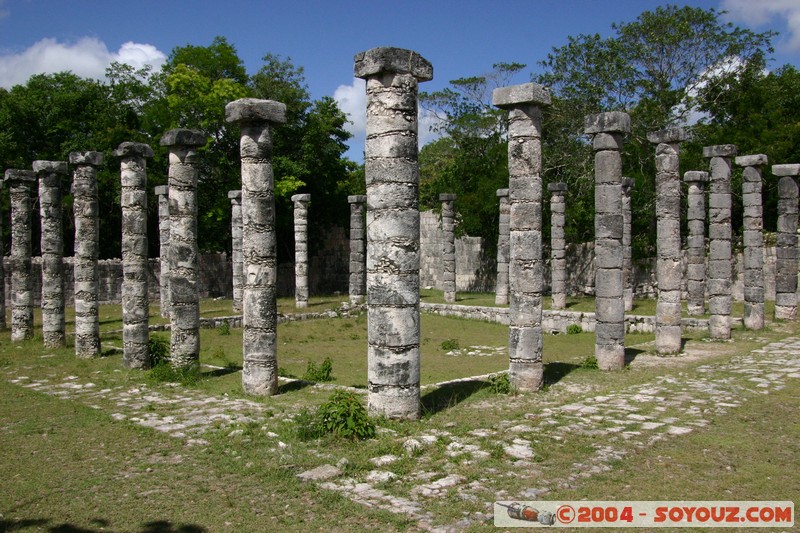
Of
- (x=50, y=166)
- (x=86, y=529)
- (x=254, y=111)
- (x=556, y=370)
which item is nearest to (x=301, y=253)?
(x=50, y=166)

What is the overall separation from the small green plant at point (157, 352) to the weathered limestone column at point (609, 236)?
9247 mm

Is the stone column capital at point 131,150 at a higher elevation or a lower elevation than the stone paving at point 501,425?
higher

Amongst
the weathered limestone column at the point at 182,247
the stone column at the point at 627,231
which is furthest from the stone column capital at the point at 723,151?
the weathered limestone column at the point at 182,247

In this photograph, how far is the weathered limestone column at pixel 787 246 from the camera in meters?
21.7

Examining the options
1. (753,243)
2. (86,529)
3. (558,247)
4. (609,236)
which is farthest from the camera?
(558,247)

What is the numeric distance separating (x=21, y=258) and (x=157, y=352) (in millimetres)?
7340

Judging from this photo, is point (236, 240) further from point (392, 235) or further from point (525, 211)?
point (392, 235)

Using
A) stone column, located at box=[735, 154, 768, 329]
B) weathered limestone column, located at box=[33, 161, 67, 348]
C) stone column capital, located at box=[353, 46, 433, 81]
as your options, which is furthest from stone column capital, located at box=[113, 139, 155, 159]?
stone column, located at box=[735, 154, 768, 329]

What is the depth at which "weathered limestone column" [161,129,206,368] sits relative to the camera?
559 inches

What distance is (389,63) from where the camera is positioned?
393 inches

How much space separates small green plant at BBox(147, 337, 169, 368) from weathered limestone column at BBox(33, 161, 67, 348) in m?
3.86

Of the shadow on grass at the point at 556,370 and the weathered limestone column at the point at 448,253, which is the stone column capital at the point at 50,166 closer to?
the shadow on grass at the point at 556,370

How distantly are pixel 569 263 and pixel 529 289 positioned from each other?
22.2 meters

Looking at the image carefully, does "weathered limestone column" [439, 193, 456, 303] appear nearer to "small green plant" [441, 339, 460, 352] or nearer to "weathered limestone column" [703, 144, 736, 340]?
"small green plant" [441, 339, 460, 352]
